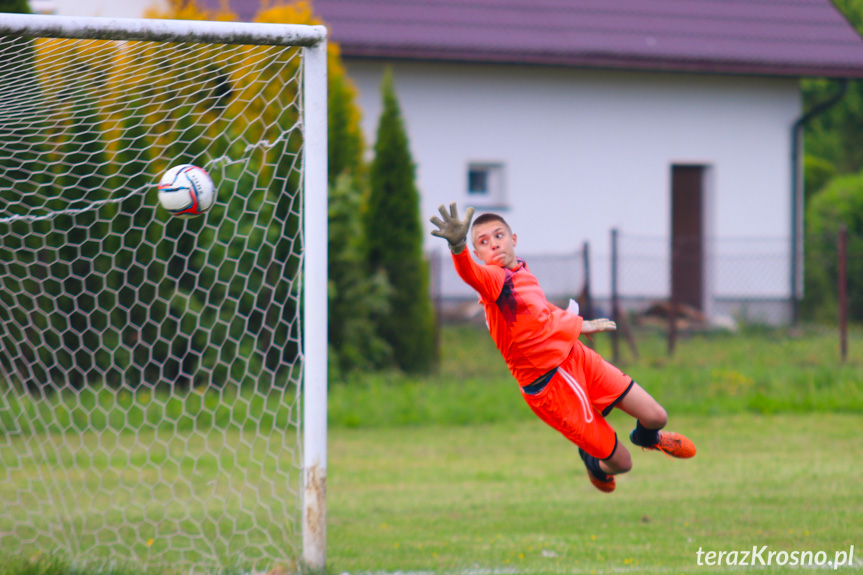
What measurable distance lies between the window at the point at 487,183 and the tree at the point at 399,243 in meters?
3.63

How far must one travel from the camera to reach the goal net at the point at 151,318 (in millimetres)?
5023

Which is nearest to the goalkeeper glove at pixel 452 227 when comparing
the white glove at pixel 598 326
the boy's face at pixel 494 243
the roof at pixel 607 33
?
the boy's face at pixel 494 243

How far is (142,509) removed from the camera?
6637 mm

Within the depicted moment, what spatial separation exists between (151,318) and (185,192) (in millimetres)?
5552

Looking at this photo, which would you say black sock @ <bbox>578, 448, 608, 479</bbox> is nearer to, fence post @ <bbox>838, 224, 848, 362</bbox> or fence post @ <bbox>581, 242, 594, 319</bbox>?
fence post @ <bbox>581, 242, 594, 319</bbox>

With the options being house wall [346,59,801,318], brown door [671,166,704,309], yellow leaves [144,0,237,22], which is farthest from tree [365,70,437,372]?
brown door [671,166,704,309]

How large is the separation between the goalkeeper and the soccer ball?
145 cm

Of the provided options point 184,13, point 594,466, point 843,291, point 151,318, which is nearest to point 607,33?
point 843,291

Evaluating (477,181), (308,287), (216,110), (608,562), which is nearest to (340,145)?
(216,110)

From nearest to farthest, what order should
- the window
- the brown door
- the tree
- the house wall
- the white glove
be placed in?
the white glove, the tree, the house wall, the window, the brown door

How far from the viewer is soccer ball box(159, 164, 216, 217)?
4.89 metres

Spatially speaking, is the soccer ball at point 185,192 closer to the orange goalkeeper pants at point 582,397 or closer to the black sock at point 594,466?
the orange goalkeeper pants at point 582,397

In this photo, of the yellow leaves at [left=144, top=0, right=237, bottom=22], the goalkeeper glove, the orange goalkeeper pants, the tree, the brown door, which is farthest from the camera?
the brown door

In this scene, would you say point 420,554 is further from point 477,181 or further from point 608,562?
point 477,181
